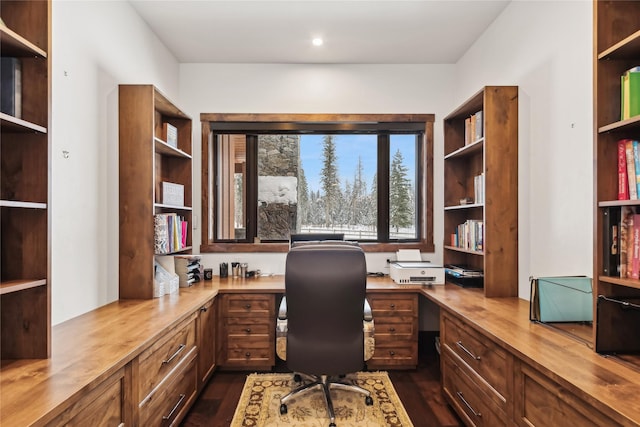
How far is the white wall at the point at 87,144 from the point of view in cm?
190

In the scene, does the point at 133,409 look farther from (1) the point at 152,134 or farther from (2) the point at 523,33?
(2) the point at 523,33

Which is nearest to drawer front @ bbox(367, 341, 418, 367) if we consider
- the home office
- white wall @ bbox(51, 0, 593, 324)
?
the home office

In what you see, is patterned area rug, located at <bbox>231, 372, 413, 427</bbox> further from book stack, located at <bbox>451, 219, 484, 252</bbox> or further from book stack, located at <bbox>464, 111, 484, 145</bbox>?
book stack, located at <bbox>464, 111, 484, 145</bbox>

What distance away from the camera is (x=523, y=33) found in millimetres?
2412

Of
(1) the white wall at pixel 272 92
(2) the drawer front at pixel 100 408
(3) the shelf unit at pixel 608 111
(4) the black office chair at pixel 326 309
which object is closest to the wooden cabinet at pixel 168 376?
(2) the drawer front at pixel 100 408

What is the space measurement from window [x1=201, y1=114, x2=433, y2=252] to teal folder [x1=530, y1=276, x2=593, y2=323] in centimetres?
180

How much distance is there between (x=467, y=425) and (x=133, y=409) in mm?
1826

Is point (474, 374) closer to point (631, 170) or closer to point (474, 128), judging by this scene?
point (631, 170)

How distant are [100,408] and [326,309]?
3.91 ft

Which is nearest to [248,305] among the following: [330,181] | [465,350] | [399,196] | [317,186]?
[317,186]

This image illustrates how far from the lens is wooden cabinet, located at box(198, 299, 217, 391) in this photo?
2.46 m

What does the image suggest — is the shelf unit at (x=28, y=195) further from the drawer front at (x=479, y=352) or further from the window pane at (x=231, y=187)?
the window pane at (x=231, y=187)

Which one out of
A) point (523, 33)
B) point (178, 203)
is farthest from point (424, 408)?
point (523, 33)

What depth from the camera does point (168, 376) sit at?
192 centimetres
